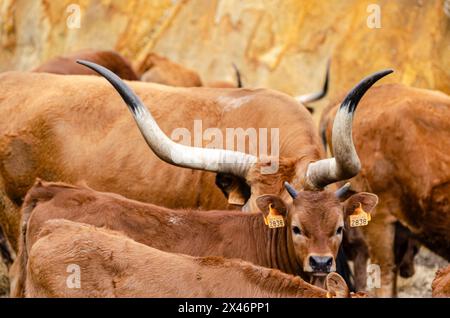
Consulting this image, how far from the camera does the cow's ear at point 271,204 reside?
297 inches

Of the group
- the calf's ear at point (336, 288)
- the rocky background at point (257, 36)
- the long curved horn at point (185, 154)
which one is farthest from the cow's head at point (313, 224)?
the rocky background at point (257, 36)

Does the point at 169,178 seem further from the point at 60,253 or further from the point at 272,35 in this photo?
the point at 272,35

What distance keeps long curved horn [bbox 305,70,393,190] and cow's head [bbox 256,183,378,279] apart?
497 millimetres

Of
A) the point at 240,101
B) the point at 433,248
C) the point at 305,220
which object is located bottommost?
the point at 433,248

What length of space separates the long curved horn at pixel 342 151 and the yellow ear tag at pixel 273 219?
0.69m

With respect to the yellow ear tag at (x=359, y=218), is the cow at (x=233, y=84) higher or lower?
higher

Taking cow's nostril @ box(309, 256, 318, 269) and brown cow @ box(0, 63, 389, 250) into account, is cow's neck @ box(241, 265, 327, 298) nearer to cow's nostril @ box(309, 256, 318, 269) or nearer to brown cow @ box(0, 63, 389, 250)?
cow's nostril @ box(309, 256, 318, 269)

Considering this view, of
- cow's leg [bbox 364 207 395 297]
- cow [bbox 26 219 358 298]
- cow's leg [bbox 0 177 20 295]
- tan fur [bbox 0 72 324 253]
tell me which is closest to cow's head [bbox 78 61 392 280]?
tan fur [bbox 0 72 324 253]

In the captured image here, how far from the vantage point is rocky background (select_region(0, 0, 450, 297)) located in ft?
49.7

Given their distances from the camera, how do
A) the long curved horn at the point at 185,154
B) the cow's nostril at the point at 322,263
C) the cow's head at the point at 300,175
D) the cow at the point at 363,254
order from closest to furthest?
the cow's nostril at the point at 322,263 → the cow's head at the point at 300,175 → the long curved horn at the point at 185,154 → the cow at the point at 363,254

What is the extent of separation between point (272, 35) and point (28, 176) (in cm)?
760

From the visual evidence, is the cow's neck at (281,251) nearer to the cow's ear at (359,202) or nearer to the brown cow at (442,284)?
the cow's ear at (359,202)

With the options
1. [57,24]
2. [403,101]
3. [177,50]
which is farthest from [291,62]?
A: [403,101]

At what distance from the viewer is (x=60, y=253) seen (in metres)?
6.11
